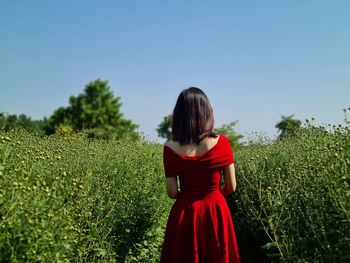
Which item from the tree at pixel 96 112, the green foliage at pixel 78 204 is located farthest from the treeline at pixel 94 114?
the green foliage at pixel 78 204

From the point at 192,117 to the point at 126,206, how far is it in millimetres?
1790

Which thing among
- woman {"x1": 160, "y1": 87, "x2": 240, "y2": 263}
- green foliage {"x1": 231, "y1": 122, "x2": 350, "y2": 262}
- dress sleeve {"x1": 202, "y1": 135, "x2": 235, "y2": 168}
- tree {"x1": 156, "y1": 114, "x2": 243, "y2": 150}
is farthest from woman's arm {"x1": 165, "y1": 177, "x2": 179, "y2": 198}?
tree {"x1": 156, "y1": 114, "x2": 243, "y2": 150}

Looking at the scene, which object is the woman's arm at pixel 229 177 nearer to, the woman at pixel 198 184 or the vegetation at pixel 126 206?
the woman at pixel 198 184

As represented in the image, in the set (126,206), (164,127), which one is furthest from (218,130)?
(126,206)

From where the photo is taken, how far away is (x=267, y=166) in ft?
22.1

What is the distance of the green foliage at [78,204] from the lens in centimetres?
329

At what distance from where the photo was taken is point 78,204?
440 centimetres

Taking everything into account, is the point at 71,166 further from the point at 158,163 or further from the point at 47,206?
the point at 158,163

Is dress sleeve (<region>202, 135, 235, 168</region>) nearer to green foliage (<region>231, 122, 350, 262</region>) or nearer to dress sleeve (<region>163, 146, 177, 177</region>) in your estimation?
dress sleeve (<region>163, 146, 177, 177</region>)

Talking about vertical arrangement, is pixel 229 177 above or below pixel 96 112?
below

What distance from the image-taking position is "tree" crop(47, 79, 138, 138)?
1293 inches

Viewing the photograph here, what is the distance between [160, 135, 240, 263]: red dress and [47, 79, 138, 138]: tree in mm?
27186

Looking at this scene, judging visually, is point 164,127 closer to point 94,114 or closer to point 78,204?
point 94,114

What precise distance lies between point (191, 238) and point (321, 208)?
3.61 feet
